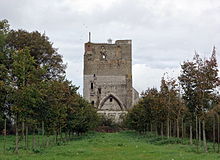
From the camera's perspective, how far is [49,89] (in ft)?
98.0

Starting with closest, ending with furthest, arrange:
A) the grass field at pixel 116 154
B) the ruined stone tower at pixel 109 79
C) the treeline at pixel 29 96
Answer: the grass field at pixel 116 154
the treeline at pixel 29 96
the ruined stone tower at pixel 109 79

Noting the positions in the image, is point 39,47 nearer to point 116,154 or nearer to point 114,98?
point 116,154

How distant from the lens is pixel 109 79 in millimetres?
103375

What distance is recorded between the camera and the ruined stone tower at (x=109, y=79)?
4033 inches

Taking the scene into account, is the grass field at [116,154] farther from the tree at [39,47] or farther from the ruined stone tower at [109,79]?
the ruined stone tower at [109,79]

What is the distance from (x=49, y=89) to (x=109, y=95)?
72947 millimetres

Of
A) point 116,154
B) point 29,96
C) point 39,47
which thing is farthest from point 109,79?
point 116,154

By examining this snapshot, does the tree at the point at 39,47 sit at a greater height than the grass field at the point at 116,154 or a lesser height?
greater

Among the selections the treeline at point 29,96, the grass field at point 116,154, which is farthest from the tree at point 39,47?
the grass field at point 116,154

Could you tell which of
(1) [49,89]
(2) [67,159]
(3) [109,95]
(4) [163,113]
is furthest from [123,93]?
(2) [67,159]

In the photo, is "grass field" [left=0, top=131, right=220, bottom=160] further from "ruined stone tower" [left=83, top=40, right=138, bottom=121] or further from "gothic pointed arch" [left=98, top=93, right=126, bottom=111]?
"gothic pointed arch" [left=98, top=93, right=126, bottom=111]

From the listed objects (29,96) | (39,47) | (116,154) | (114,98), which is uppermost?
(39,47)

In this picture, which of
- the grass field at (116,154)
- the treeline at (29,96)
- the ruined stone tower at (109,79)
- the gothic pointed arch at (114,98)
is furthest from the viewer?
the gothic pointed arch at (114,98)

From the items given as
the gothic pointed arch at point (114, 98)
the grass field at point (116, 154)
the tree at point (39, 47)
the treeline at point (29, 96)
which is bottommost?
the grass field at point (116, 154)
